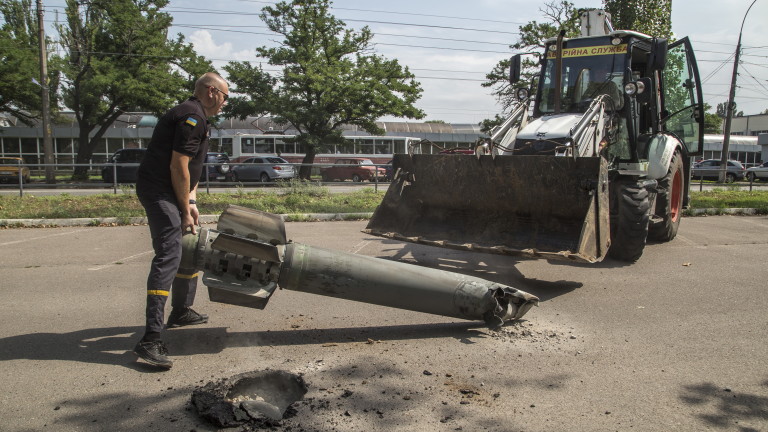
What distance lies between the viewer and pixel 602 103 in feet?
25.3

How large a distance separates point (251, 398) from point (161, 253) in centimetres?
124

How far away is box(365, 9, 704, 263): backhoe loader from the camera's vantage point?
6.56m

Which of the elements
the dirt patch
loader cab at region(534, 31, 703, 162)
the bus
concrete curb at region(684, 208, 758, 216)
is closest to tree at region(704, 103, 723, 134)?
the bus

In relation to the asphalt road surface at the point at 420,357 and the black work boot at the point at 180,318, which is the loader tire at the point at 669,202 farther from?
the black work boot at the point at 180,318

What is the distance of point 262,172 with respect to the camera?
25.9m

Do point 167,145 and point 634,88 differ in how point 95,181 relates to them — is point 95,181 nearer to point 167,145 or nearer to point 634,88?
point 167,145

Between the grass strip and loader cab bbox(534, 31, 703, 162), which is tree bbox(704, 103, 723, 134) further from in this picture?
loader cab bbox(534, 31, 703, 162)

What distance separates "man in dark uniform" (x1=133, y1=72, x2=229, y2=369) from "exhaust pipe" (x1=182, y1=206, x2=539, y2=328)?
19cm

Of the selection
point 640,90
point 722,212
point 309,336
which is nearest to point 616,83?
point 640,90

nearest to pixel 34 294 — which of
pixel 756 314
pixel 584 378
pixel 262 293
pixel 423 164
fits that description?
pixel 262 293

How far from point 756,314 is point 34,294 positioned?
23.2ft

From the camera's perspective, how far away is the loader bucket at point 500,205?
621cm

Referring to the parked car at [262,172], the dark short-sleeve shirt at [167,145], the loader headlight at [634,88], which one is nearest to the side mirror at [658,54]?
the loader headlight at [634,88]

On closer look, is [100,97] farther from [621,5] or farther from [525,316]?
[525,316]
